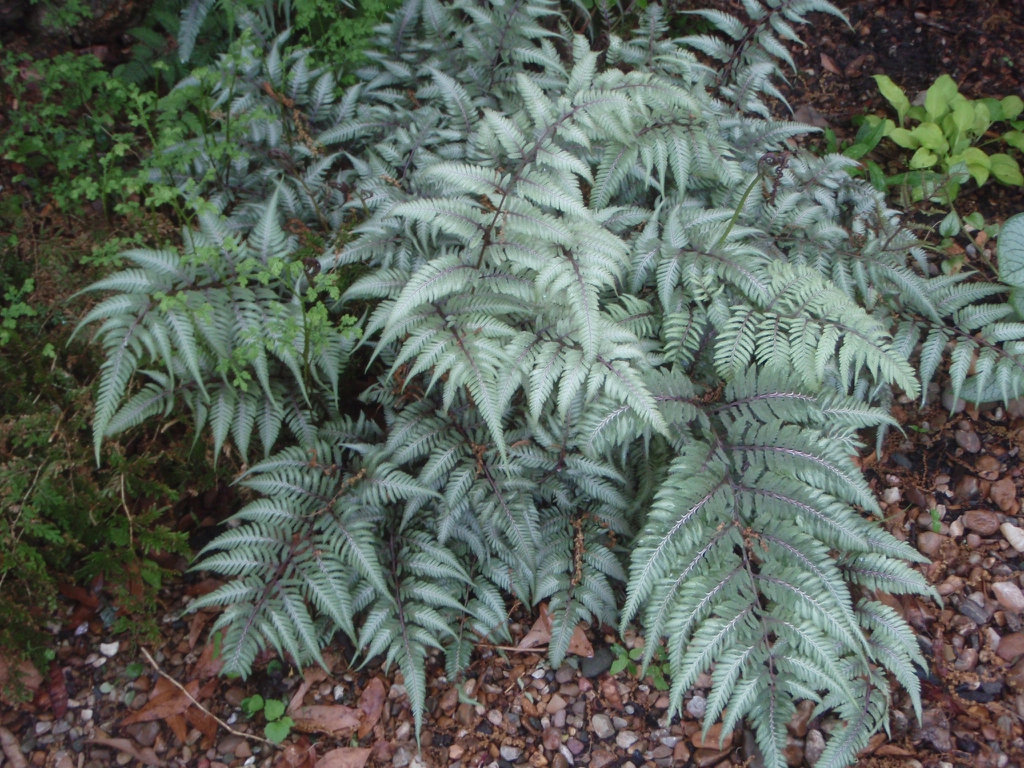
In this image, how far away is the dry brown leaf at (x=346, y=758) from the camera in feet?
8.02

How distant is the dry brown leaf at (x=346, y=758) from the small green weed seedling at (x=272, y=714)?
162 millimetres

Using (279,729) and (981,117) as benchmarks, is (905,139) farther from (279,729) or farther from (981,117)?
(279,729)

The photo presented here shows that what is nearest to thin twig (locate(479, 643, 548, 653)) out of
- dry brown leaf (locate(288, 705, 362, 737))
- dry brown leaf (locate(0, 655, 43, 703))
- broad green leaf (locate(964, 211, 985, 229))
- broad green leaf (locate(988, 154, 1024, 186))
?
dry brown leaf (locate(288, 705, 362, 737))

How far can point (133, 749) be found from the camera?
8.11 ft

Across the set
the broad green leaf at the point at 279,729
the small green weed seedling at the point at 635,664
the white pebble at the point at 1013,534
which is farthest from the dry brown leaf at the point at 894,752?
the broad green leaf at the point at 279,729

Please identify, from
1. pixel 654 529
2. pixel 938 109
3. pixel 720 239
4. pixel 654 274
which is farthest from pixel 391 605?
pixel 938 109

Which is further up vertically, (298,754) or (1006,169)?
(1006,169)

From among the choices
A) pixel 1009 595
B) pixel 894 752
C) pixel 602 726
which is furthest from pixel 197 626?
pixel 1009 595

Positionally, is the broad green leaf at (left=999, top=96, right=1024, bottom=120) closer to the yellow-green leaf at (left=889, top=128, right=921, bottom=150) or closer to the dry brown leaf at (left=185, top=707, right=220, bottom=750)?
the yellow-green leaf at (left=889, top=128, right=921, bottom=150)

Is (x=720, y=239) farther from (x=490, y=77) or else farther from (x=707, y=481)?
(x=490, y=77)

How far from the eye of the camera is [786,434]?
8.37ft

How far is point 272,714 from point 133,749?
1.51 ft

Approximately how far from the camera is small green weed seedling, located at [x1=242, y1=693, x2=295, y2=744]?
2494 millimetres

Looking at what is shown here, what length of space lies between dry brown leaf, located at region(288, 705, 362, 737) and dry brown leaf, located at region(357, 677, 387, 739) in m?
0.02
